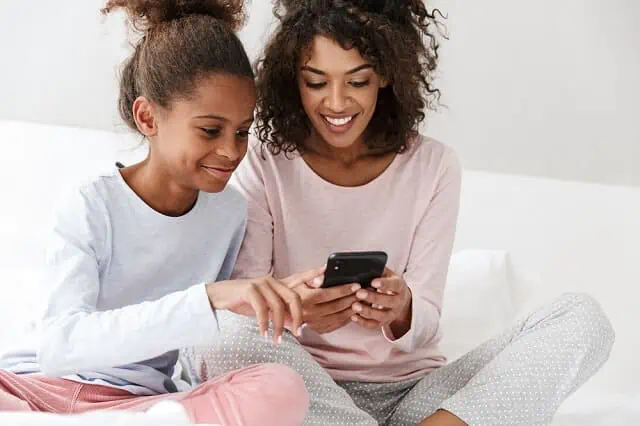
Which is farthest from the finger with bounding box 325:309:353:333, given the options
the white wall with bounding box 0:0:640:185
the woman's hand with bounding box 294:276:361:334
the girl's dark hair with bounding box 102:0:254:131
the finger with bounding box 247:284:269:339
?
the white wall with bounding box 0:0:640:185

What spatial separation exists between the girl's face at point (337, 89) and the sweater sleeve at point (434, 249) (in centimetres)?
16

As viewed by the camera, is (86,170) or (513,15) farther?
(513,15)

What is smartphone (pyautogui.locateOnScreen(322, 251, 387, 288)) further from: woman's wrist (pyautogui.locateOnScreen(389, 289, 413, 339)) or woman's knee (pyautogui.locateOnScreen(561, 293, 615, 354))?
woman's knee (pyautogui.locateOnScreen(561, 293, 615, 354))

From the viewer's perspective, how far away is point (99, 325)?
1.34 m

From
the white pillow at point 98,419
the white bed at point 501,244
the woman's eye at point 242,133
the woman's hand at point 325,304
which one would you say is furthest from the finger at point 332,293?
the white bed at point 501,244

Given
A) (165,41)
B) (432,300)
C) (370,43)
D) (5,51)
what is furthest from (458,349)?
(5,51)

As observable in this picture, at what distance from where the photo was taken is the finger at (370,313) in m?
1.47

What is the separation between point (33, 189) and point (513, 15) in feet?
3.32

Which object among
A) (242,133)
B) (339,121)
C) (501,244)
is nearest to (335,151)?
(339,121)

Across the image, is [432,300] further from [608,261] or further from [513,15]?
[513,15]

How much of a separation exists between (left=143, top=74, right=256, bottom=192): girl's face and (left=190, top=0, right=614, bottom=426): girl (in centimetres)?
14

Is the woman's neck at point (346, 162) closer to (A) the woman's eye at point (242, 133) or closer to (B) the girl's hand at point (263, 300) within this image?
(A) the woman's eye at point (242, 133)

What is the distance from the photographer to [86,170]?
215cm

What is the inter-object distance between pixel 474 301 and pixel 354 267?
0.64 meters
